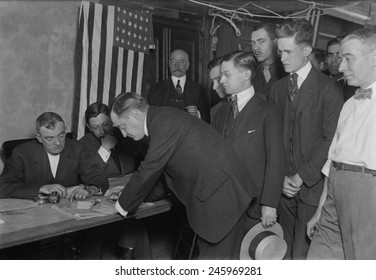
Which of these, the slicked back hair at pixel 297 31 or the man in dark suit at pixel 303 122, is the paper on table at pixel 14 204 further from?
the slicked back hair at pixel 297 31

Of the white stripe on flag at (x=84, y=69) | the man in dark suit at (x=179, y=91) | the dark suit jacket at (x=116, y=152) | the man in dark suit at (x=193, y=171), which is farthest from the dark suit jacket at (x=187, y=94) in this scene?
the man in dark suit at (x=193, y=171)

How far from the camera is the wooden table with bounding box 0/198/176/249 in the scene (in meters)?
2.50

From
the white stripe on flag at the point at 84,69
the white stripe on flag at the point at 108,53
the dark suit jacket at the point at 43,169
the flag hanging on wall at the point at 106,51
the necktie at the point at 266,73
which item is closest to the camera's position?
the dark suit jacket at the point at 43,169

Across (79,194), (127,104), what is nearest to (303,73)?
(127,104)

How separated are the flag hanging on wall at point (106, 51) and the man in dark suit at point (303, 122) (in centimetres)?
273

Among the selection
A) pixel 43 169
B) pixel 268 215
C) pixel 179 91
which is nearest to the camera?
pixel 268 215

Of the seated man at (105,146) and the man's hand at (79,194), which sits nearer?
the man's hand at (79,194)

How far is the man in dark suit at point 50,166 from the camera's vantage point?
132 inches

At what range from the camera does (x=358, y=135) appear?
255 centimetres

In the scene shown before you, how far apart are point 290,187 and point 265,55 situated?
1547 mm

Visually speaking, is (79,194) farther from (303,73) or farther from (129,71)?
(129,71)

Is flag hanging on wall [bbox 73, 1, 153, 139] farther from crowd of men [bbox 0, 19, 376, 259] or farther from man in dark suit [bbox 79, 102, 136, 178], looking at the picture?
crowd of men [bbox 0, 19, 376, 259]
